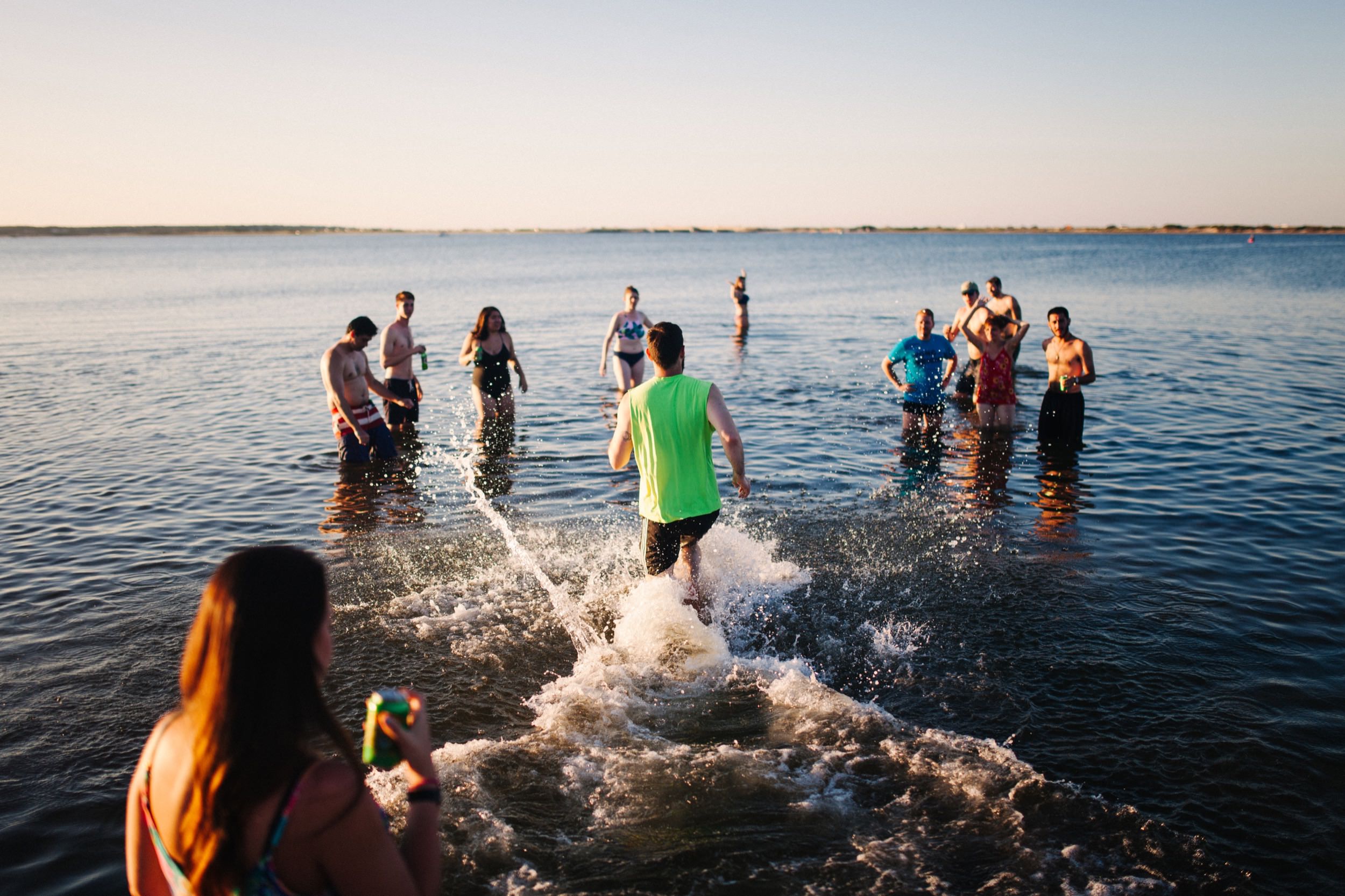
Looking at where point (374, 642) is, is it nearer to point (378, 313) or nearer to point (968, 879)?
point (968, 879)

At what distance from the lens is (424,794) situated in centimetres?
211

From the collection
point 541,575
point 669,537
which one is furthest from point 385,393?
point 669,537

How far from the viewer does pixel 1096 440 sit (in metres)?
12.9

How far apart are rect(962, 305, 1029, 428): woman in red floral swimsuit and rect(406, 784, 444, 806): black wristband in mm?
11479

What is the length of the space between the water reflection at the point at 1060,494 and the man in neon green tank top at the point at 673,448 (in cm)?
472

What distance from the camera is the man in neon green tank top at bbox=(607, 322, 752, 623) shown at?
5.57 meters

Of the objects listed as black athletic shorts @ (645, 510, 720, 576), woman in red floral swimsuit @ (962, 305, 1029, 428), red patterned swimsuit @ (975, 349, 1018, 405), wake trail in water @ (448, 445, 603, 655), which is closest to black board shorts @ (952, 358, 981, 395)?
woman in red floral swimsuit @ (962, 305, 1029, 428)

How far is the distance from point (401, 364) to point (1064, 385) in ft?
31.9

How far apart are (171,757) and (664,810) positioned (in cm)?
302

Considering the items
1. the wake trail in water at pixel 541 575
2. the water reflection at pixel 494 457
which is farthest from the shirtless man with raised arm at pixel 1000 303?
the wake trail in water at pixel 541 575

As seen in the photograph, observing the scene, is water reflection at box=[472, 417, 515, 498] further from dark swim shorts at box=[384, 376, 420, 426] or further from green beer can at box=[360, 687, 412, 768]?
green beer can at box=[360, 687, 412, 768]

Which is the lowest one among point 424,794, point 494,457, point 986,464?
point 494,457

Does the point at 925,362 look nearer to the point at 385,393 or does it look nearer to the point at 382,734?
the point at 385,393

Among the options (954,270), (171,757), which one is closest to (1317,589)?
(171,757)
